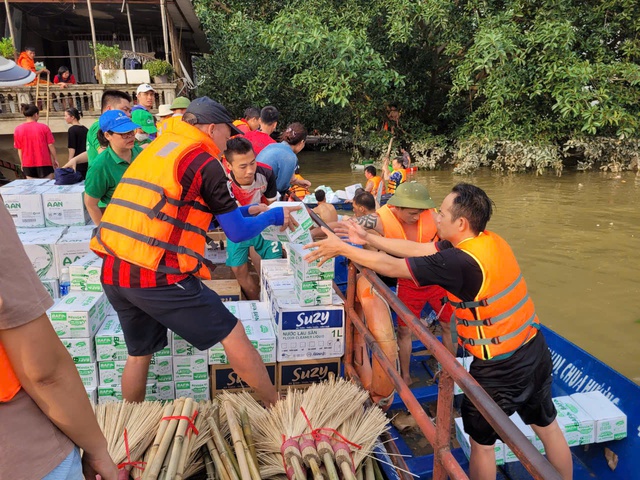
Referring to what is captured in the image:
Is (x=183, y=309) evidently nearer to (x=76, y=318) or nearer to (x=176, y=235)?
(x=176, y=235)

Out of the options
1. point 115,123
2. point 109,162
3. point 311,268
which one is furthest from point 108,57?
point 311,268

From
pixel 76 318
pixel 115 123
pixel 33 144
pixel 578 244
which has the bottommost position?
pixel 578 244

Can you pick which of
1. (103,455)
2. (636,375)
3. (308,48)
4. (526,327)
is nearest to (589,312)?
(636,375)

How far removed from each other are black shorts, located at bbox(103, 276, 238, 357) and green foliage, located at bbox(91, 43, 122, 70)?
13.0 m

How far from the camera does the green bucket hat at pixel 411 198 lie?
381 centimetres

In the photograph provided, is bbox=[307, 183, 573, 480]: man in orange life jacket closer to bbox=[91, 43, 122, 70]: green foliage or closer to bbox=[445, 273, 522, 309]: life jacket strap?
bbox=[445, 273, 522, 309]: life jacket strap

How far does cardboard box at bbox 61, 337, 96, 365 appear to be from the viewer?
3172mm

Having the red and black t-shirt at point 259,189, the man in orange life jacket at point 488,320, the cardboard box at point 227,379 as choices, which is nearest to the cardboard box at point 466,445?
the man in orange life jacket at point 488,320

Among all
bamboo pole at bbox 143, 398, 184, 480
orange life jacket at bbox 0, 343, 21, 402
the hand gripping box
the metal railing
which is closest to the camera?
orange life jacket at bbox 0, 343, 21, 402

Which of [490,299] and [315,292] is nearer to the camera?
[490,299]

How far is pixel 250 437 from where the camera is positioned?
2629 mm

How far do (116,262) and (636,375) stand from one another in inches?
209

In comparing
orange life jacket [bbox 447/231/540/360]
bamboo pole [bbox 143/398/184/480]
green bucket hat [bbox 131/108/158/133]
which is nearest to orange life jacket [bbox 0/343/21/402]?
bamboo pole [bbox 143/398/184/480]

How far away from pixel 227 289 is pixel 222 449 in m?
2.40
